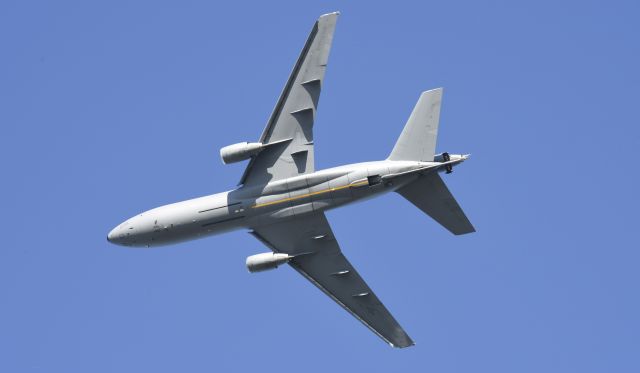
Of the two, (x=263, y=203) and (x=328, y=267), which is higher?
(x=263, y=203)

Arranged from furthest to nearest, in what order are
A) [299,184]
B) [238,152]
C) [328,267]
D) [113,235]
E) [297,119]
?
[328,267] → [113,235] → [297,119] → [238,152] → [299,184]

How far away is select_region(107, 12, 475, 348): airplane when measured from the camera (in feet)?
212

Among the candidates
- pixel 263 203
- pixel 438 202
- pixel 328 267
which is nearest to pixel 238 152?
pixel 263 203

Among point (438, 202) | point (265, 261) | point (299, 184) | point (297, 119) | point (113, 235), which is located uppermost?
point (297, 119)

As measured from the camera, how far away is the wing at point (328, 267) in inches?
2682

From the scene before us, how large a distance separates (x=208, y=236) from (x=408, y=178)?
1218 cm

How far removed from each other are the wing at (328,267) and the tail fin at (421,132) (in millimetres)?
6193

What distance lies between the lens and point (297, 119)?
66375 millimetres

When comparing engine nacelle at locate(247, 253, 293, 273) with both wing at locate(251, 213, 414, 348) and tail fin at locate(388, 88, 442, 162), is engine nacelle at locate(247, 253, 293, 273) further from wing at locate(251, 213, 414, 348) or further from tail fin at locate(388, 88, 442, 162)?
tail fin at locate(388, 88, 442, 162)

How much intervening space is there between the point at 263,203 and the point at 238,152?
10.5 ft

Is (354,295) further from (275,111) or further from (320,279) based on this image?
(275,111)

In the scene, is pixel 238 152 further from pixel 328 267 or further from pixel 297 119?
pixel 328 267

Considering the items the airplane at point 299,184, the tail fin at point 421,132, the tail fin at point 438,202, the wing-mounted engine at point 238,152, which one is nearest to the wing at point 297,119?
the airplane at point 299,184

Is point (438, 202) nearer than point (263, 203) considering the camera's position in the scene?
Yes
